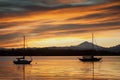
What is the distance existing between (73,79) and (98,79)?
4.54 m

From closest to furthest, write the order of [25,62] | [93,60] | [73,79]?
[73,79] → [25,62] → [93,60]

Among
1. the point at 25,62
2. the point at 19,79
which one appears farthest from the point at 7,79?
the point at 25,62

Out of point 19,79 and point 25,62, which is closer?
point 19,79

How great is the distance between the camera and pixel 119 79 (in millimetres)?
57000

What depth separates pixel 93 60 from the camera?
417 ft

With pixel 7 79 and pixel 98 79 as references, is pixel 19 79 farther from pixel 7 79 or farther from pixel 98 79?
pixel 98 79

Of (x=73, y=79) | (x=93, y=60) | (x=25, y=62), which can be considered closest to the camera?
(x=73, y=79)

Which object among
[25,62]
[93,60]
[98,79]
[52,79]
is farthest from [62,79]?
[93,60]

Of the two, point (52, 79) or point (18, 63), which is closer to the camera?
point (52, 79)

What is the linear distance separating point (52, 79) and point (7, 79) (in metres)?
7.50

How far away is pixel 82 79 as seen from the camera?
57.6 m

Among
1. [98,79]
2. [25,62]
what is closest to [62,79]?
[98,79]

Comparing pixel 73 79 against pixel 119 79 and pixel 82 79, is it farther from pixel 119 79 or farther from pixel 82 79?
pixel 119 79

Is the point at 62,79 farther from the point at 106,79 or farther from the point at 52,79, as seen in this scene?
the point at 106,79
